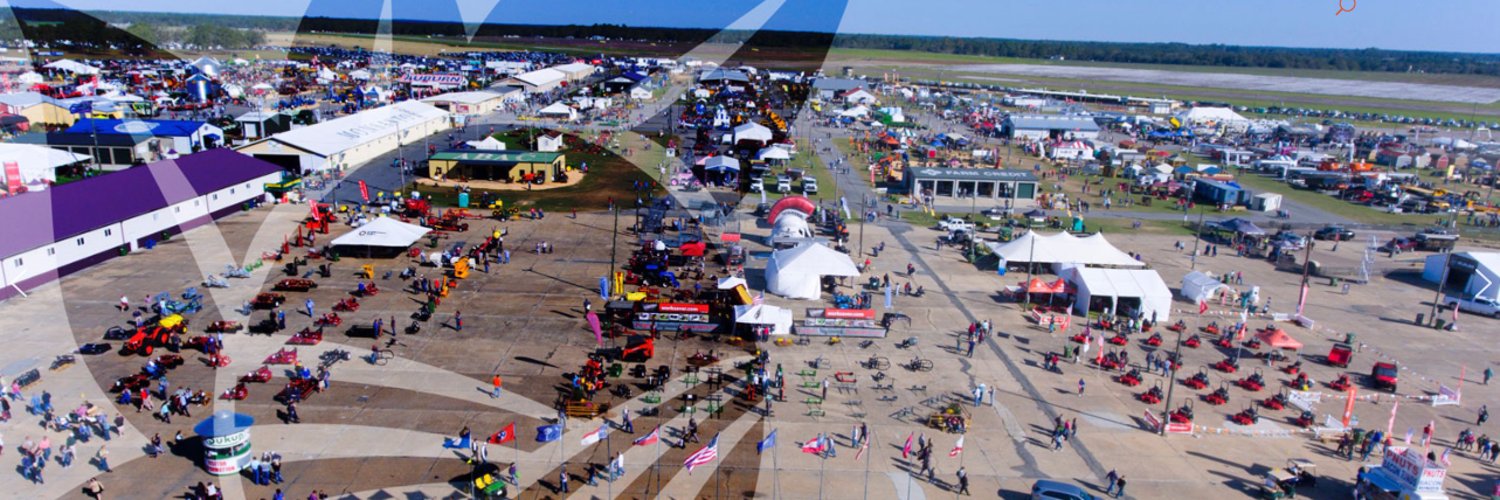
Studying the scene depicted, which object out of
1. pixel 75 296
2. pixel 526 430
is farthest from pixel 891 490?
pixel 75 296

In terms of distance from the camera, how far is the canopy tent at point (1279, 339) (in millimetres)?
31500

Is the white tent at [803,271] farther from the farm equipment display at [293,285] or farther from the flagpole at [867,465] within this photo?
the farm equipment display at [293,285]

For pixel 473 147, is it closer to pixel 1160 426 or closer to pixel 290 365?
pixel 290 365

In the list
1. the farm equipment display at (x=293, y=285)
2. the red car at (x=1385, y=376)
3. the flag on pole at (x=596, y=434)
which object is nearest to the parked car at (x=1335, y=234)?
the red car at (x=1385, y=376)

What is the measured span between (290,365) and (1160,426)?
26.9 metres

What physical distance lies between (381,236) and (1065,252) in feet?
105

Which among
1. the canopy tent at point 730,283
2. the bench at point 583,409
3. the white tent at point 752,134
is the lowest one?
the bench at point 583,409

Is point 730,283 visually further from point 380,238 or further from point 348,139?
point 348,139

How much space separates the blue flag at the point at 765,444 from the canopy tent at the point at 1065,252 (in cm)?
2106

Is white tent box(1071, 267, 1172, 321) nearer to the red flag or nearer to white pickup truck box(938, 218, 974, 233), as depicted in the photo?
white pickup truck box(938, 218, 974, 233)

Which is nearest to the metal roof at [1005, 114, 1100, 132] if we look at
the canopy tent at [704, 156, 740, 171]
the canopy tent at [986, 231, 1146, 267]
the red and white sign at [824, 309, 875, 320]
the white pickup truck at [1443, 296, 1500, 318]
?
the canopy tent at [704, 156, 740, 171]

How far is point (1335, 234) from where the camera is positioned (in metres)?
49.2

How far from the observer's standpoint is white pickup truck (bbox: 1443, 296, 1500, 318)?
37000mm

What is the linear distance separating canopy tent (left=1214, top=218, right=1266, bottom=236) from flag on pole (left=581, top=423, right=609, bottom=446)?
134 feet
